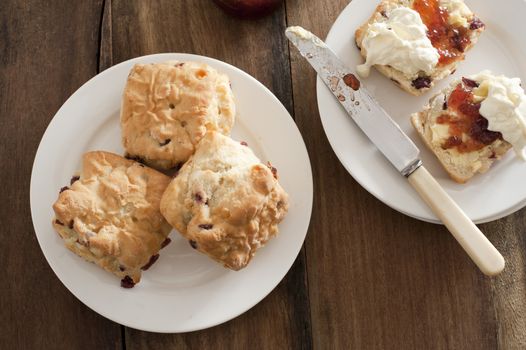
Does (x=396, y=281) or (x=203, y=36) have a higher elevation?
(x=203, y=36)

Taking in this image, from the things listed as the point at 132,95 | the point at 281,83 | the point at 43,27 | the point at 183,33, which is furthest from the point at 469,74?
the point at 43,27

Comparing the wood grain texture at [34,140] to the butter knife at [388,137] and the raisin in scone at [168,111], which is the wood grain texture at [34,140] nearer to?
the raisin in scone at [168,111]

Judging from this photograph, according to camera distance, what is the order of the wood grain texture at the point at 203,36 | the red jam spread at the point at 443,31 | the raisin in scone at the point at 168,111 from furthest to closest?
the wood grain texture at the point at 203,36
the red jam spread at the point at 443,31
the raisin in scone at the point at 168,111

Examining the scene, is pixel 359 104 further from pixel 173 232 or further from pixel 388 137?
pixel 173 232

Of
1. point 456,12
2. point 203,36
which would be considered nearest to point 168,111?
point 203,36

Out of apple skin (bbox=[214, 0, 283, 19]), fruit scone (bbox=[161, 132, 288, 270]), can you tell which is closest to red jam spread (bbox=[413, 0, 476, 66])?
apple skin (bbox=[214, 0, 283, 19])

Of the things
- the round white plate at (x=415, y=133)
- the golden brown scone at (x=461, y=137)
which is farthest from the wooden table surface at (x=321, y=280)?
the golden brown scone at (x=461, y=137)

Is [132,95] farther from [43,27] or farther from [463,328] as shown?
[463,328]
